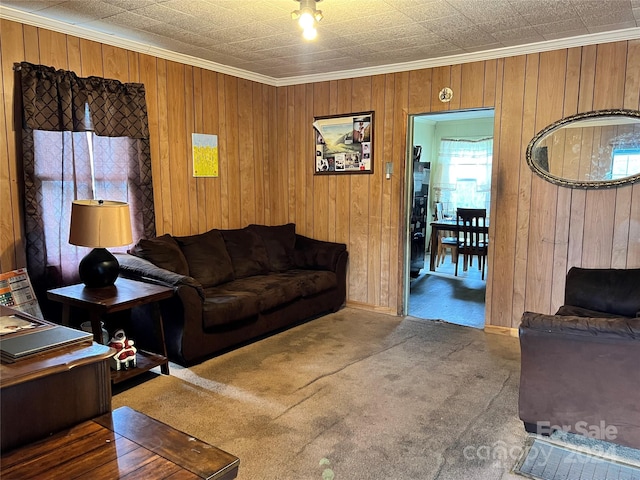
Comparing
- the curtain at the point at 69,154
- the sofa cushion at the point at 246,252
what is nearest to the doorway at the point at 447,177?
the sofa cushion at the point at 246,252

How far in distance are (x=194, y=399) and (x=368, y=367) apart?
123 centimetres

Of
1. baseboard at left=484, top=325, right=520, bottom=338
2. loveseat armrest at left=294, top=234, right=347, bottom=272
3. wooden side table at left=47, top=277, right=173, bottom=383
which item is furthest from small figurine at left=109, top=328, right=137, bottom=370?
baseboard at left=484, top=325, right=520, bottom=338

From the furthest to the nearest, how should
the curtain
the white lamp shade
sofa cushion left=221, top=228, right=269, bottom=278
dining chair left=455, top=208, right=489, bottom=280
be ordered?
1. dining chair left=455, top=208, right=489, bottom=280
2. sofa cushion left=221, top=228, right=269, bottom=278
3. the curtain
4. the white lamp shade

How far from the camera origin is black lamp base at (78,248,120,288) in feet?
10.1

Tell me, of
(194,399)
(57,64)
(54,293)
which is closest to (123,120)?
(57,64)

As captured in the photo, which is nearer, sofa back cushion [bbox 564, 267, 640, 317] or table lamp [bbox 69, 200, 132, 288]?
table lamp [bbox 69, 200, 132, 288]

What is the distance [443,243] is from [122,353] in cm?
523

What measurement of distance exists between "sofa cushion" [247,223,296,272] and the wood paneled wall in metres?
0.26

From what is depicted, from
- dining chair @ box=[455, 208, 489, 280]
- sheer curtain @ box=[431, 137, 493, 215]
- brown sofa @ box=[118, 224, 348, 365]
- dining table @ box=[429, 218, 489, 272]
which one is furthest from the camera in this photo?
sheer curtain @ box=[431, 137, 493, 215]

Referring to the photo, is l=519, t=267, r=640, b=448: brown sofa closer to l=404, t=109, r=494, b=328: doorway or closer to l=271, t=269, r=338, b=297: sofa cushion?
l=271, t=269, r=338, b=297: sofa cushion

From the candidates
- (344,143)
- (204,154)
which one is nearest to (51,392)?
(204,154)

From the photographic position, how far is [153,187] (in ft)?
13.1

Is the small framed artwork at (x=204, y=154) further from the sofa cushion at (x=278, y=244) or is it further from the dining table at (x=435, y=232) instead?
the dining table at (x=435, y=232)

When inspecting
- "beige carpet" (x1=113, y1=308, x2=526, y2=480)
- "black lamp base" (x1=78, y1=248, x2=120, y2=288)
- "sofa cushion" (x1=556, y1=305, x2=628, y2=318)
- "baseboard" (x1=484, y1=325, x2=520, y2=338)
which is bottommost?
"beige carpet" (x1=113, y1=308, x2=526, y2=480)
